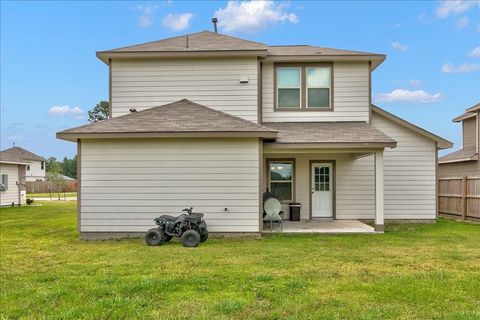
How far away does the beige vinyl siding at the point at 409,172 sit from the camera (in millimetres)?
13766

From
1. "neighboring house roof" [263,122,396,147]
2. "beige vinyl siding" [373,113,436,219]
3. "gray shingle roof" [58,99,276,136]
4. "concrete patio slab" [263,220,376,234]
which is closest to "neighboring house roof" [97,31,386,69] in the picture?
"gray shingle roof" [58,99,276,136]

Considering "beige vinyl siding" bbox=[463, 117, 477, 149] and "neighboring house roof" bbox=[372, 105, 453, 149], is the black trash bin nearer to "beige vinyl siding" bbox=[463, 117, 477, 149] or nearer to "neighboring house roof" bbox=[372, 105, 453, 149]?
"neighboring house roof" bbox=[372, 105, 453, 149]

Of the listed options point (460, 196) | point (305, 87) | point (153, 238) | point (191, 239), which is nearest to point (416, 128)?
point (305, 87)

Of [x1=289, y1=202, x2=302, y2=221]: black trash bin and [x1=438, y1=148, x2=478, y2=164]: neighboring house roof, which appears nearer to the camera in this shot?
[x1=289, y1=202, x2=302, y2=221]: black trash bin

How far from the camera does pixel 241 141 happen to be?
1057 cm

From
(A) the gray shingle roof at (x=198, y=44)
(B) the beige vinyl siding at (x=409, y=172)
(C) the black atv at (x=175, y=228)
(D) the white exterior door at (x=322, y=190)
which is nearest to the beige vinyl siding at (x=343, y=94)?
(B) the beige vinyl siding at (x=409, y=172)

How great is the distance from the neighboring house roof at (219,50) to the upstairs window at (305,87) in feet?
1.36

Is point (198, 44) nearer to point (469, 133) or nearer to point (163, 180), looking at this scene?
point (163, 180)

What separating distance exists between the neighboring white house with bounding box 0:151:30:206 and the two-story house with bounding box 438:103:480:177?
24.5m

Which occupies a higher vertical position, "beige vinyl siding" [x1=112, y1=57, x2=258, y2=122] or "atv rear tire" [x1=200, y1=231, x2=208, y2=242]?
"beige vinyl siding" [x1=112, y1=57, x2=258, y2=122]

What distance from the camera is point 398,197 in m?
13.9

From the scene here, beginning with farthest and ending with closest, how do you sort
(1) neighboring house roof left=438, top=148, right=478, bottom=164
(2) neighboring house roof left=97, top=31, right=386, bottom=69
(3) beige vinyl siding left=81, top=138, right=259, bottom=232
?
(1) neighboring house roof left=438, top=148, right=478, bottom=164 < (2) neighboring house roof left=97, top=31, right=386, bottom=69 < (3) beige vinyl siding left=81, top=138, right=259, bottom=232

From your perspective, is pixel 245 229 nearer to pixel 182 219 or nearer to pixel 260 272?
pixel 182 219

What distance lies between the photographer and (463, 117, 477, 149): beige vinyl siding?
20.1 metres
